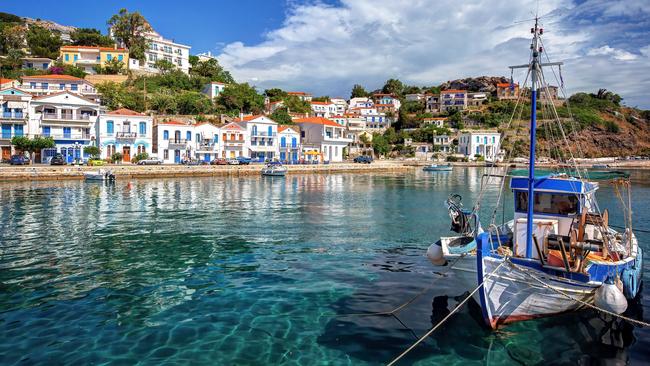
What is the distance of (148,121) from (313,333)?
189 feet

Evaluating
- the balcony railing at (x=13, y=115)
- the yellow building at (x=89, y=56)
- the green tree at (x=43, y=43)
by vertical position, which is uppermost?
the green tree at (x=43, y=43)

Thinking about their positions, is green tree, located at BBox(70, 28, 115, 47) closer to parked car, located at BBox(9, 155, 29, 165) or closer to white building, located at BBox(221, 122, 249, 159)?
white building, located at BBox(221, 122, 249, 159)

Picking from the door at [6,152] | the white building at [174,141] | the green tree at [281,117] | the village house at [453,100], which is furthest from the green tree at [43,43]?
the village house at [453,100]

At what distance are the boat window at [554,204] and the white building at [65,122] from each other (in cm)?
5714

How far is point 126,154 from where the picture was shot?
5997 cm

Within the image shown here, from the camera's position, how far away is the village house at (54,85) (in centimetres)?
6569

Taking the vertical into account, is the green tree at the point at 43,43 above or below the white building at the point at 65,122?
above

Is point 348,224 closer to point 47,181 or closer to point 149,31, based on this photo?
point 47,181

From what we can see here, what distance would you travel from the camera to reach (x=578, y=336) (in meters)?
9.95

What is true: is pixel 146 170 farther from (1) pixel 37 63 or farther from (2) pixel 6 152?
(1) pixel 37 63

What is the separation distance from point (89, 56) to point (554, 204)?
95.9m

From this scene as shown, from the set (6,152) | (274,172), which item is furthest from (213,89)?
(6,152)

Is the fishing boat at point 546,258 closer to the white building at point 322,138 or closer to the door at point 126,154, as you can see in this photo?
the door at point 126,154

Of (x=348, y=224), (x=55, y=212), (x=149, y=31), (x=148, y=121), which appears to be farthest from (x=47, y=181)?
(x=149, y=31)
